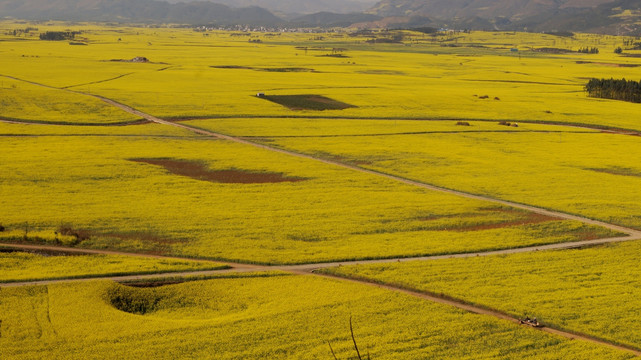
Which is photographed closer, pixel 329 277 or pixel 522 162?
pixel 329 277

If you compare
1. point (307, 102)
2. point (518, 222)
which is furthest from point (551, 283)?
point (307, 102)

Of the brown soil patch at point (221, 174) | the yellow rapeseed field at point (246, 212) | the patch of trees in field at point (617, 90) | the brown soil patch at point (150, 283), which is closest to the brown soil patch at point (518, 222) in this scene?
the yellow rapeseed field at point (246, 212)

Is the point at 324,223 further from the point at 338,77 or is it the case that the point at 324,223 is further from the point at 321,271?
the point at 338,77

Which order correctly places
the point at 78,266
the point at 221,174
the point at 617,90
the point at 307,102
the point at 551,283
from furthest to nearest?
the point at 617,90 → the point at 307,102 → the point at 221,174 → the point at 78,266 → the point at 551,283

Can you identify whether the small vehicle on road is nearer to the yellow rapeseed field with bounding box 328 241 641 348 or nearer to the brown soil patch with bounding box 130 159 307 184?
the yellow rapeseed field with bounding box 328 241 641 348

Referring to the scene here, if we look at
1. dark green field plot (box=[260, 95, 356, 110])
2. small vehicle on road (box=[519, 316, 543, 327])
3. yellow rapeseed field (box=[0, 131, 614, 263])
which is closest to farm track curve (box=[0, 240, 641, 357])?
small vehicle on road (box=[519, 316, 543, 327])

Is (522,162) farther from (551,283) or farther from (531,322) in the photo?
(531,322)

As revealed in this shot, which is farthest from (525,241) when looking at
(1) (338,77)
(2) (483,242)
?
(1) (338,77)
